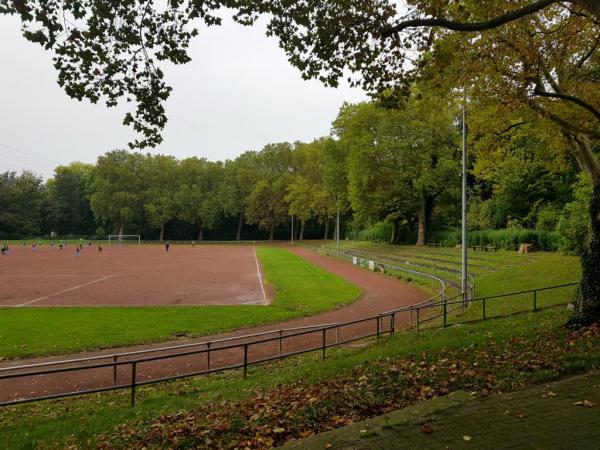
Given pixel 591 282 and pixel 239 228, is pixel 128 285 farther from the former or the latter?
pixel 239 228

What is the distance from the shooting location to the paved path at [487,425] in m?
4.23

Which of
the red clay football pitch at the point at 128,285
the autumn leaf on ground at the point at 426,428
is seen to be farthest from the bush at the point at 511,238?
the autumn leaf on ground at the point at 426,428

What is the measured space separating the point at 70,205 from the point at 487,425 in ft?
365

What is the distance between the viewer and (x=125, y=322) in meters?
16.7

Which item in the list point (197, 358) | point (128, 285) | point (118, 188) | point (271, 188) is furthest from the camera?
point (118, 188)

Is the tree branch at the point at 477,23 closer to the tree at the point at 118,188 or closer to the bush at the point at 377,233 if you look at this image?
the bush at the point at 377,233

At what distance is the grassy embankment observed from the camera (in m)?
5.32

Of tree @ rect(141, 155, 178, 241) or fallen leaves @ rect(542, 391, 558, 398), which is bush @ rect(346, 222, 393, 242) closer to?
tree @ rect(141, 155, 178, 241)

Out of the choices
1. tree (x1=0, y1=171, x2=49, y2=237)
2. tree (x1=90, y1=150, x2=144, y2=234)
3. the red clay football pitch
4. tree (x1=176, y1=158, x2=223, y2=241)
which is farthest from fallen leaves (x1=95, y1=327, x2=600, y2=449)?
tree (x1=0, y1=171, x2=49, y2=237)

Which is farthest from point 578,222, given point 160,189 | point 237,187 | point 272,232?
point 160,189

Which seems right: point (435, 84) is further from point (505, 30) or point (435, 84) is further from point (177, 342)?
point (177, 342)

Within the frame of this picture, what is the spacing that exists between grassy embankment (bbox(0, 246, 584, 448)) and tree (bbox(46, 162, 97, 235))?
327 ft

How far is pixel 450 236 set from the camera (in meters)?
43.1

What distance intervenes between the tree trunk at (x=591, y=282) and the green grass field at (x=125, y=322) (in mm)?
11300
